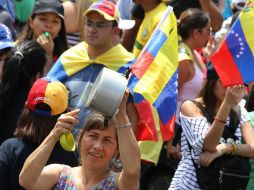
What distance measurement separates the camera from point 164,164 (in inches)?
259

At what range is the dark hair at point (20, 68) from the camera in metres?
5.39

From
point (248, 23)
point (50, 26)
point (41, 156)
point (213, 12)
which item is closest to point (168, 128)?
point (248, 23)

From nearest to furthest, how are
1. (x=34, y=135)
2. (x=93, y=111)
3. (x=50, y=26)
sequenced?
(x=93, y=111)
(x=34, y=135)
(x=50, y=26)

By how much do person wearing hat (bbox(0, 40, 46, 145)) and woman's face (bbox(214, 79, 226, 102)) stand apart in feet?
4.01

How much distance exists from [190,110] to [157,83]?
29 cm

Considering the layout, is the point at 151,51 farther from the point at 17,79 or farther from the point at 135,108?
the point at 17,79

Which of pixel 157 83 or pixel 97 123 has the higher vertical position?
pixel 97 123

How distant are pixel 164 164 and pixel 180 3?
2.16 m

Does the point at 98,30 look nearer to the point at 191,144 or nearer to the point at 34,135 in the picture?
the point at 191,144

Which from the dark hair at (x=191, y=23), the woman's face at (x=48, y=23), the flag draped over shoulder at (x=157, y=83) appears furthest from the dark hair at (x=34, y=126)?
the dark hair at (x=191, y=23)

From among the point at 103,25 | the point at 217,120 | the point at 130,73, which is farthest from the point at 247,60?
the point at 103,25

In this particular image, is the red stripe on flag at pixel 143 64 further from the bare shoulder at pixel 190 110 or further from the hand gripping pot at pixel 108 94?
the hand gripping pot at pixel 108 94

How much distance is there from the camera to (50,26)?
6953mm

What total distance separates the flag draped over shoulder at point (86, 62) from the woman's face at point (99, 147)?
6.79ft
